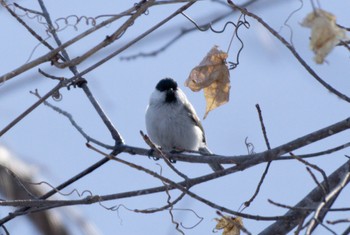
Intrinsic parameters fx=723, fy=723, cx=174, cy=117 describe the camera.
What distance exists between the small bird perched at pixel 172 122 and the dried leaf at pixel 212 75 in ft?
6.61

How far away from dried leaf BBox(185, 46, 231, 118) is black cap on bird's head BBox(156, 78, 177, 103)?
226cm

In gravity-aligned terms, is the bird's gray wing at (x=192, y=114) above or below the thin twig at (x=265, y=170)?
above

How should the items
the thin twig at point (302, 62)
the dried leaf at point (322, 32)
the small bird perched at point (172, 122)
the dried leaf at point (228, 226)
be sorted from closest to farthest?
1. the dried leaf at point (322, 32)
2. the thin twig at point (302, 62)
3. the dried leaf at point (228, 226)
4. the small bird perched at point (172, 122)

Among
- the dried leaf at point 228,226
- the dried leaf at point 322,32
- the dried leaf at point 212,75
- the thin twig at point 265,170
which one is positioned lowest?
the dried leaf at point 322,32

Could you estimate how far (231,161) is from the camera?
2.57 meters

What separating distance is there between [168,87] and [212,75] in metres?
2.49

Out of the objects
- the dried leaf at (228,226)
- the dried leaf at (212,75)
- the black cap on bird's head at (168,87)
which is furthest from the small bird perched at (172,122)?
the dried leaf at (228,226)

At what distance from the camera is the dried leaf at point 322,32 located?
179cm

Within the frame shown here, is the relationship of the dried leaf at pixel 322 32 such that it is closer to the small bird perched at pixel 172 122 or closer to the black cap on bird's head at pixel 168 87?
the small bird perched at pixel 172 122

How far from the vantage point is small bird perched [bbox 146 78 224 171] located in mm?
5156

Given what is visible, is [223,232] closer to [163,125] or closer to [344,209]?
[344,209]

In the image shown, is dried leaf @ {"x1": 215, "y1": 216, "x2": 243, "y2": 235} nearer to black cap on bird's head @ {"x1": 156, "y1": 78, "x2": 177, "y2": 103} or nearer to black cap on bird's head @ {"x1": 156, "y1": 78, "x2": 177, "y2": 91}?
black cap on bird's head @ {"x1": 156, "y1": 78, "x2": 177, "y2": 103}

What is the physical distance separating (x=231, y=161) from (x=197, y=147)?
2.78 meters

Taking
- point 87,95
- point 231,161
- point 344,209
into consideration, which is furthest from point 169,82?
point 344,209
